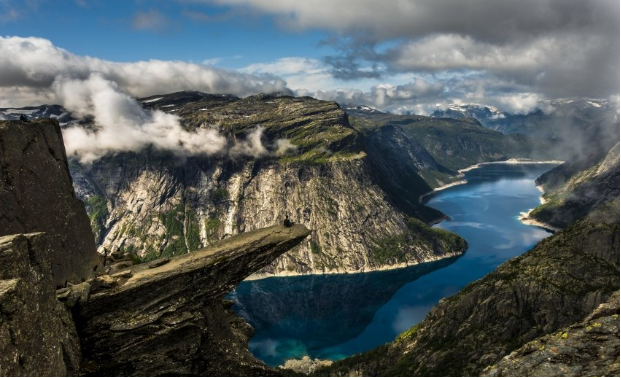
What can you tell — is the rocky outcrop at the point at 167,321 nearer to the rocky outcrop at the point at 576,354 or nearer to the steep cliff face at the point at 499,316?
the rocky outcrop at the point at 576,354

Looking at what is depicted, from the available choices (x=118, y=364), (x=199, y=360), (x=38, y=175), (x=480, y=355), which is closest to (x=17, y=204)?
(x=38, y=175)

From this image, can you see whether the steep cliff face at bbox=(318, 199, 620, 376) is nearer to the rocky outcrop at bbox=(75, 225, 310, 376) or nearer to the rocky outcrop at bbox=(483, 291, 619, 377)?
the rocky outcrop at bbox=(483, 291, 619, 377)

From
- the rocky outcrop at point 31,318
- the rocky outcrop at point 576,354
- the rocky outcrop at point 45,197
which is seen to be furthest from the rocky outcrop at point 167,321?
the rocky outcrop at point 576,354

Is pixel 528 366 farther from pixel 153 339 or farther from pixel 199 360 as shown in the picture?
pixel 153 339

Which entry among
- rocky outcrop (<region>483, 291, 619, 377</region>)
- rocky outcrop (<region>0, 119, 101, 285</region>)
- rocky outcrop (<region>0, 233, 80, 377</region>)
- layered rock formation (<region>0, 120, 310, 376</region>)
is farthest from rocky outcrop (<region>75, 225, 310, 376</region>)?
rocky outcrop (<region>483, 291, 619, 377</region>)

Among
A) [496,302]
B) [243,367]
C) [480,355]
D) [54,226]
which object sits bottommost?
[480,355]
